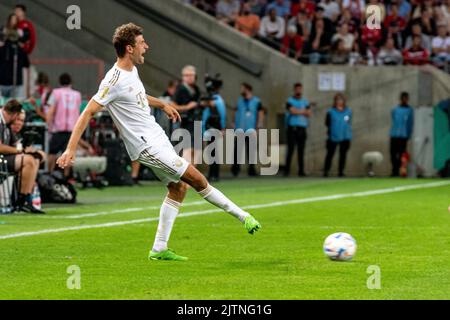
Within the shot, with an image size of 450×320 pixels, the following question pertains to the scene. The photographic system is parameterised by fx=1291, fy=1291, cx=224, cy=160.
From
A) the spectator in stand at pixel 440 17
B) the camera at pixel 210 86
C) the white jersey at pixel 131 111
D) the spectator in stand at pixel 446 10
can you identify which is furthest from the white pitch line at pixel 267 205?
the spectator in stand at pixel 446 10

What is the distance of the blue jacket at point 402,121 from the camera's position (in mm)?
34844

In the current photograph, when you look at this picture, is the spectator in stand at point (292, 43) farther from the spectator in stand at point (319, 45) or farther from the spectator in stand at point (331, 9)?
the spectator in stand at point (331, 9)

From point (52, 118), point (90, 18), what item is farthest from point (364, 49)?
point (52, 118)

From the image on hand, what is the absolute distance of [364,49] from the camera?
3644 centimetres

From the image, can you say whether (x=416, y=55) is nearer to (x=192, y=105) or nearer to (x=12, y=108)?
(x=192, y=105)

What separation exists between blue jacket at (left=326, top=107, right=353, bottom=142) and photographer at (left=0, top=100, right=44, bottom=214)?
15842 millimetres

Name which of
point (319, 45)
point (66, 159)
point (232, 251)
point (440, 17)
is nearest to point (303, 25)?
point (319, 45)

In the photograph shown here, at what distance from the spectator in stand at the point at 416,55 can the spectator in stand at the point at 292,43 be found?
9.76ft

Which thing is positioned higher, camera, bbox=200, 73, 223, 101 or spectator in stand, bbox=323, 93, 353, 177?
camera, bbox=200, 73, 223, 101

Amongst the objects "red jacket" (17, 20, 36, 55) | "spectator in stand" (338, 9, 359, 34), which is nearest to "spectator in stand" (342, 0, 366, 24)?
"spectator in stand" (338, 9, 359, 34)

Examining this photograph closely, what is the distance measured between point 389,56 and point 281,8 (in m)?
3.47

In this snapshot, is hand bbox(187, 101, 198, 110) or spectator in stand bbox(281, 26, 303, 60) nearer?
hand bbox(187, 101, 198, 110)

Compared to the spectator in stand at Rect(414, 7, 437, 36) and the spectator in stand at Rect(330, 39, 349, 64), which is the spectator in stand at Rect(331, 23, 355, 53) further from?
the spectator in stand at Rect(414, 7, 437, 36)

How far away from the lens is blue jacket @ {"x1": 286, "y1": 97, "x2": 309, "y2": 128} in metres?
34.3
